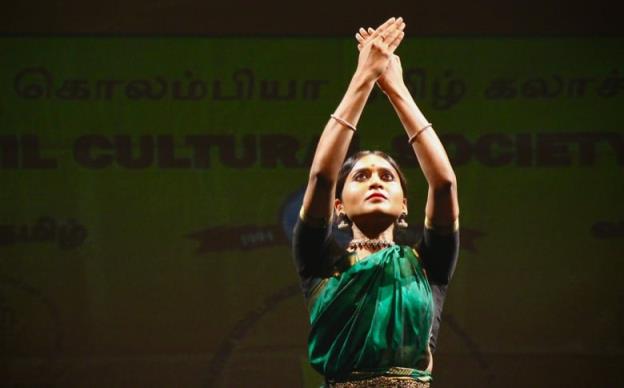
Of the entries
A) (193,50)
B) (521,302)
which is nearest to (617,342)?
(521,302)

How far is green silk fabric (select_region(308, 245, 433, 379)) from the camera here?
1.58 metres

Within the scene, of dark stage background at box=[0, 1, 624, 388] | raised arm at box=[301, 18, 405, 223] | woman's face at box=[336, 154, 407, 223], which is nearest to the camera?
raised arm at box=[301, 18, 405, 223]

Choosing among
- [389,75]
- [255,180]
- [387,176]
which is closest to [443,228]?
[387,176]

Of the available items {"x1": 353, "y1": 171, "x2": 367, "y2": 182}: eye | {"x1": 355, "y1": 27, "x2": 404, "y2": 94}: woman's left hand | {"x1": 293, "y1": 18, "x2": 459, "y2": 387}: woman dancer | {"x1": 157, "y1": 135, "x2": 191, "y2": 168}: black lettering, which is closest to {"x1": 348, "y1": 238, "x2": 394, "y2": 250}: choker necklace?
{"x1": 293, "y1": 18, "x2": 459, "y2": 387}: woman dancer

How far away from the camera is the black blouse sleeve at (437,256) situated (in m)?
1.63

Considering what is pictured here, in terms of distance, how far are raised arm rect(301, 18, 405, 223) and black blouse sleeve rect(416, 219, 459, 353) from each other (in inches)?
7.2

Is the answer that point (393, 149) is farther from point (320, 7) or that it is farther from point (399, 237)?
point (320, 7)

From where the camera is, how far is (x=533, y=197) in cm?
305

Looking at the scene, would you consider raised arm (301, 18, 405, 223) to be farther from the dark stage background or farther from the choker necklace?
the dark stage background

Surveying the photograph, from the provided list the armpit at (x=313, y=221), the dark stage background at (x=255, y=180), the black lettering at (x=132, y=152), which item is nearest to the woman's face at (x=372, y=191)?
the armpit at (x=313, y=221)

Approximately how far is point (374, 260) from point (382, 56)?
351 millimetres

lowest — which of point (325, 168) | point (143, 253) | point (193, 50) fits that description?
point (143, 253)

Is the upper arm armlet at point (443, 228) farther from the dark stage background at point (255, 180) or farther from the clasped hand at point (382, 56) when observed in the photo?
the dark stage background at point (255, 180)

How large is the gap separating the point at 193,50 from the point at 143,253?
26.3 inches
